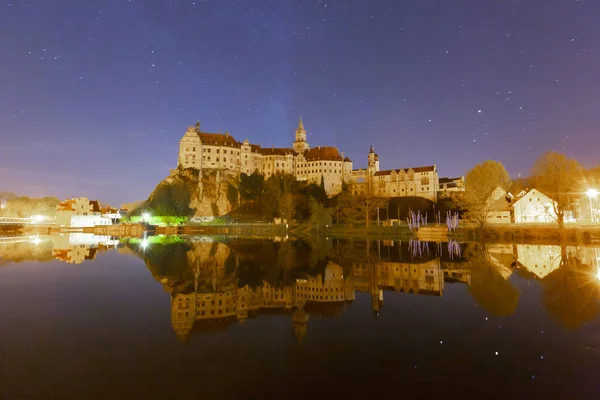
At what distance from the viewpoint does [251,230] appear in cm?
6312

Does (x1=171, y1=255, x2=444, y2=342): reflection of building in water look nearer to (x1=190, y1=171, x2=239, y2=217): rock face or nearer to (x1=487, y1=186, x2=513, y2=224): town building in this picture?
(x1=487, y1=186, x2=513, y2=224): town building

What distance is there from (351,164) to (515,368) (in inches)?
3864

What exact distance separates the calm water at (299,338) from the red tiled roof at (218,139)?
8486 cm

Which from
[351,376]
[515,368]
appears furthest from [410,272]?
[351,376]

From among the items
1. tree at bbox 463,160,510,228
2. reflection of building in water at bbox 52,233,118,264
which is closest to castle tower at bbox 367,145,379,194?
tree at bbox 463,160,510,228

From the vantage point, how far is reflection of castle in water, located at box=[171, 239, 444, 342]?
25.5ft

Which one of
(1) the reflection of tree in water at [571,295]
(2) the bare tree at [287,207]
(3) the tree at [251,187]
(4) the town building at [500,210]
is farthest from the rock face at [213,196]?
(1) the reflection of tree in water at [571,295]

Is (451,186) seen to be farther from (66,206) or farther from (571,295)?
(66,206)

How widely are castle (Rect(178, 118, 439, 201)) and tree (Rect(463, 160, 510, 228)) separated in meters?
30.9

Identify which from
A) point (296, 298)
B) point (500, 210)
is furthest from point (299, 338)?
point (500, 210)

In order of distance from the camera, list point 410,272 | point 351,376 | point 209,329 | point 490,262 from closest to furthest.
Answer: point 351,376 < point 209,329 < point 410,272 < point 490,262

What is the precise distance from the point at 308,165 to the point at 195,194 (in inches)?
1383

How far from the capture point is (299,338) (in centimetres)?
649

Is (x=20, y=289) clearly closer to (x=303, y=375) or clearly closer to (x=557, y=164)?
(x=303, y=375)
